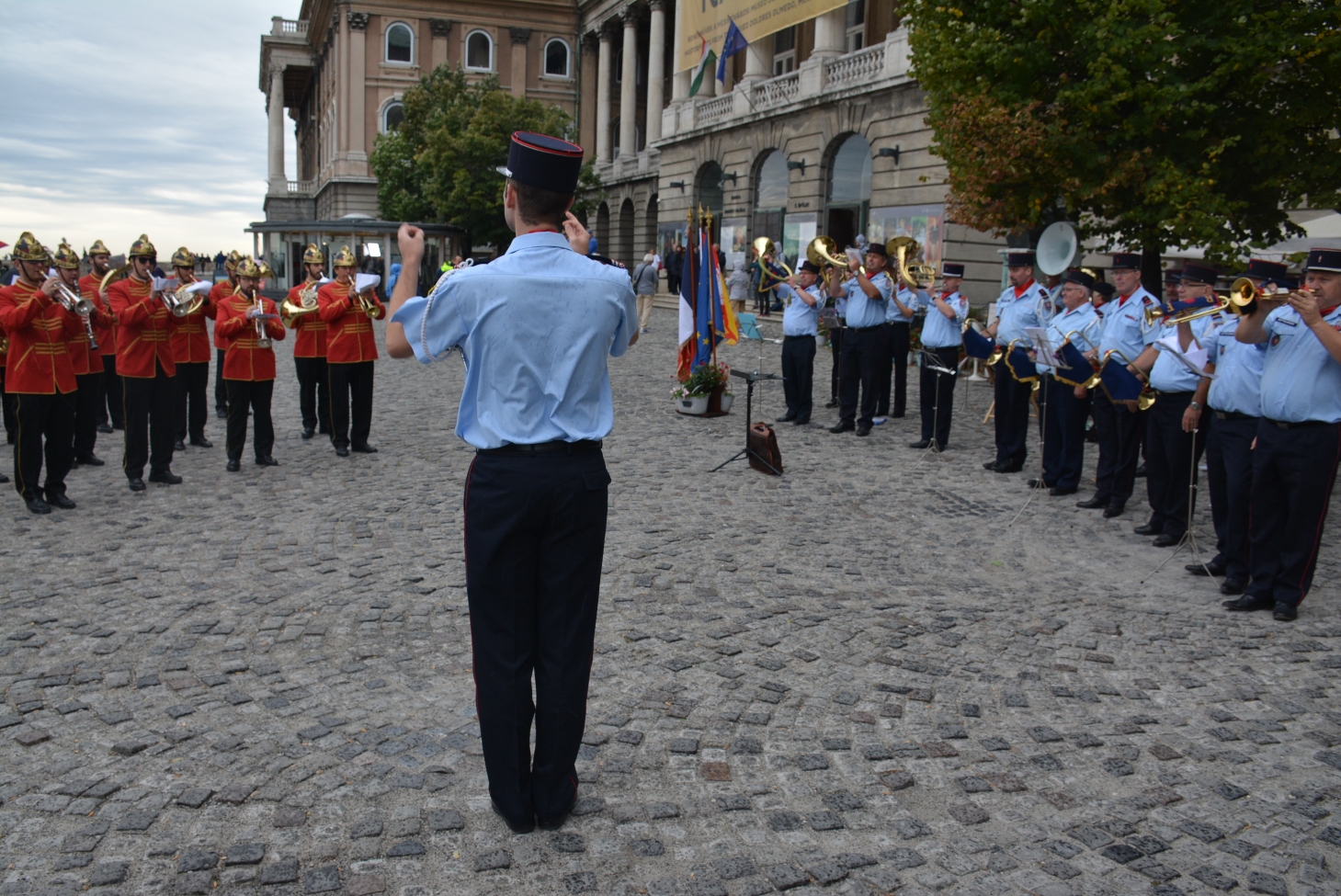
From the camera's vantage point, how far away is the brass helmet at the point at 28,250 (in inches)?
332

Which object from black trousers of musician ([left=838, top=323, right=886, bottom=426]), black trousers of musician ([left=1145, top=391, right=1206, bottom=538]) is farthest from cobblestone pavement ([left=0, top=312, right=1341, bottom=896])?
black trousers of musician ([left=838, top=323, right=886, bottom=426])

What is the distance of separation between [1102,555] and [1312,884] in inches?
182

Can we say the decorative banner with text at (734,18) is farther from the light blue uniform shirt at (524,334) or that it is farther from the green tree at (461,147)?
the light blue uniform shirt at (524,334)

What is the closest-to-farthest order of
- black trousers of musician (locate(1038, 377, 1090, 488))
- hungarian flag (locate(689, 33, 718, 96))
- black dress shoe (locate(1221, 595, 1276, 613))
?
black dress shoe (locate(1221, 595, 1276, 613))
black trousers of musician (locate(1038, 377, 1090, 488))
hungarian flag (locate(689, 33, 718, 96))

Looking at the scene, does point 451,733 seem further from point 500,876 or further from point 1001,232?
point 1001,232

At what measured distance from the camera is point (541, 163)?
3.42 metres

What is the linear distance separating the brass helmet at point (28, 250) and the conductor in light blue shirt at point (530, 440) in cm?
659

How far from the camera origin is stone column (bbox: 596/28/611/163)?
5441 cm

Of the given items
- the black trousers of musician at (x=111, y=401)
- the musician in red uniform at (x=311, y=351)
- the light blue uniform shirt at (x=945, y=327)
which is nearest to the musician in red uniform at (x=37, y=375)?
the musician in red uniform at (x=311, y=351)

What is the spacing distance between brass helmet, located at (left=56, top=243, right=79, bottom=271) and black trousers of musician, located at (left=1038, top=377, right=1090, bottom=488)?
8747 mm

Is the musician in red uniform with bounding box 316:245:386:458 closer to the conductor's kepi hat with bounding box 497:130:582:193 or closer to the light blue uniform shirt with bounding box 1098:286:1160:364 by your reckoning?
the light blue uniform shirt with bounding box 1098:286:1160:364

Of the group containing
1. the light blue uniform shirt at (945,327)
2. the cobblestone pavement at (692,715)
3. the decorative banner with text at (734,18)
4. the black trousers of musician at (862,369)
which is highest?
the decorative banner with text at (734,18)

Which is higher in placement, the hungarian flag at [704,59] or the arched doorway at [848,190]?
the hungarian flag at [704,59]

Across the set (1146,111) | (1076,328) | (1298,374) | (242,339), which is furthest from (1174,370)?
(242,339)
